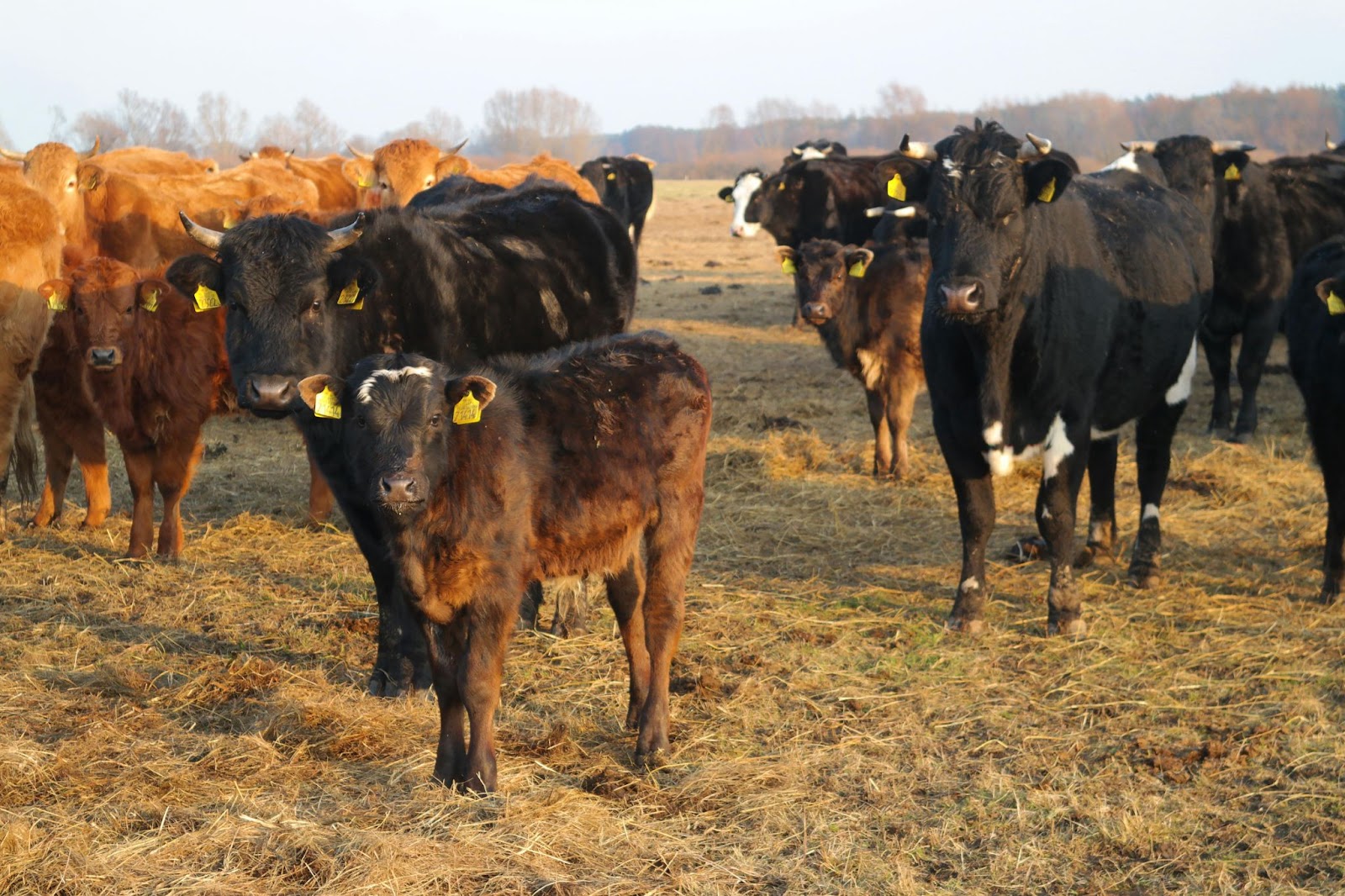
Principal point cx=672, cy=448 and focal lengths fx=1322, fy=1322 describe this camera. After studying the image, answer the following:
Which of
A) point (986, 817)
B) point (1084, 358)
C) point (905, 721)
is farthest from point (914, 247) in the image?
point (986, 817)

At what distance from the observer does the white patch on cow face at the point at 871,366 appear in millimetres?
9703

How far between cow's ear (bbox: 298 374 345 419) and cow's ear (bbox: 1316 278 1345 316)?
4.73m

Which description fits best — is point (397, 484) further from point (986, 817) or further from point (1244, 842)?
point (1244, 842)

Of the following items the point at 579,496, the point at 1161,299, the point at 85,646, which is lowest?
the point at 85,646

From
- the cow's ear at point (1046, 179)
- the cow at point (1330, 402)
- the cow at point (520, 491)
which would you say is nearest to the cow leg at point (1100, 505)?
the cow at point (1330, 402)

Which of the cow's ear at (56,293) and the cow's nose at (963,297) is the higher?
the cow's nose at (963,297)

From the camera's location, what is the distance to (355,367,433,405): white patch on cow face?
423 centimetres

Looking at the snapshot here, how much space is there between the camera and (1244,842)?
4.07m

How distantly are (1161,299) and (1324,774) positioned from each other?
298 cm

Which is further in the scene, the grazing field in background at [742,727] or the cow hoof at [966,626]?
the cow hoof at [966,626]

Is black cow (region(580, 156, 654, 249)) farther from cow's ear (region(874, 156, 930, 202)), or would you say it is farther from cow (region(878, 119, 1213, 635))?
cow (region(878, 119, 1213, 635))

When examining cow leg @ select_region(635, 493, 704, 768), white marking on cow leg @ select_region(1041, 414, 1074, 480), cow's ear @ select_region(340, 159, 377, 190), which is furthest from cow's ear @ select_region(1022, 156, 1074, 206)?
cow's ear @ select_region(340, 159, 377, 190)

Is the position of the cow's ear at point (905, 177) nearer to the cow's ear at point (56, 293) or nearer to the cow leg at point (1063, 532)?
the cow leg at point (1063, 532)

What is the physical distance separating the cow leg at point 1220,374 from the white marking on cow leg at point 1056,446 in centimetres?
518
